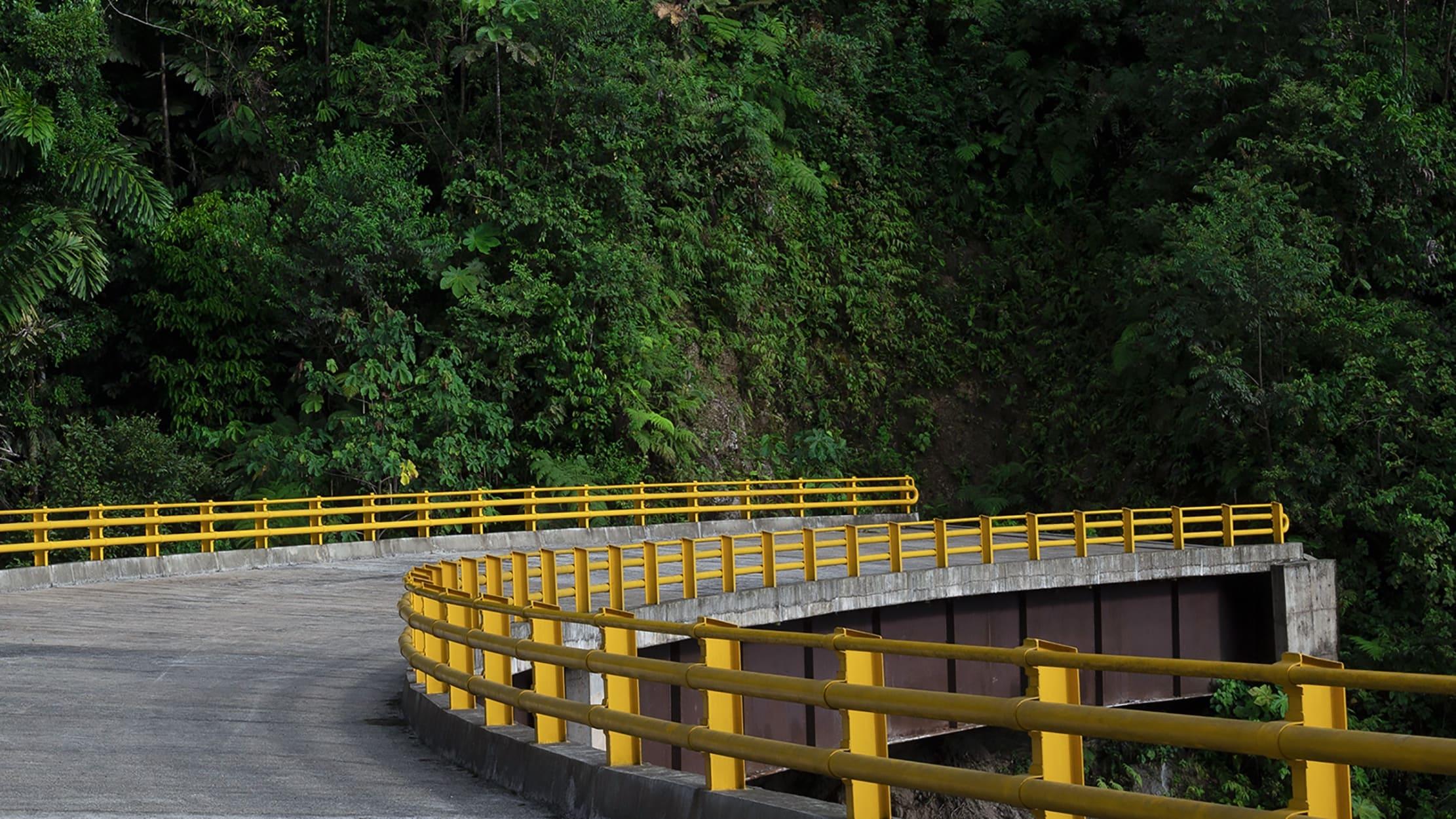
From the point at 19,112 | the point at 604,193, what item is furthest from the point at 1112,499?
the point at 19,112

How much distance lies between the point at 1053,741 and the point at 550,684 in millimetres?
4803

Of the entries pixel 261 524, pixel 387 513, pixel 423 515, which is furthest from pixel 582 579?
pixel 387 513

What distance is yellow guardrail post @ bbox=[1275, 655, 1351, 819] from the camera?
4547mm

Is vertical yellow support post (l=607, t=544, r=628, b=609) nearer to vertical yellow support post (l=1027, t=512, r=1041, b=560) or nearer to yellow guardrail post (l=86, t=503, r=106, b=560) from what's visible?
vertical yellow support post (l=1027, t=512, r=1041, b=560)

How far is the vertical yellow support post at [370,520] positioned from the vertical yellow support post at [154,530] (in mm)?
1841

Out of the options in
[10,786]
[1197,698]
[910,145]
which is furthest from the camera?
[910,145]

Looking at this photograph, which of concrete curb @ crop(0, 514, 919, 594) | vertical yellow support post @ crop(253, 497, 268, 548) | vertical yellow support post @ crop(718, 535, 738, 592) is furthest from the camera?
vertical yellow support post @ crop(253, 497, 268, 548)

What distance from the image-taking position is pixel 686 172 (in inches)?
1613

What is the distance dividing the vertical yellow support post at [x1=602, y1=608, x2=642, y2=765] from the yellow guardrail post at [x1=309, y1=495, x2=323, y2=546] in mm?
20774

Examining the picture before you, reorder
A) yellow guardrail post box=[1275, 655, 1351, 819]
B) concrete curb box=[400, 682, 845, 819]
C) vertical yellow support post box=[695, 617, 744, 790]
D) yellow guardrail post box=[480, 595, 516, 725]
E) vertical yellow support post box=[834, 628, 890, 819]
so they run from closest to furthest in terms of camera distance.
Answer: yellow guardrail post box=[1275, 655, 1351, 819] → vertical yellow support post box=[834, 628, 890, 819] → concrete curb box=[400, 682, 845, 819] → vertical yellow support post box=[695, 617, 744, 790] → yellow guardrail post box=[480, 595, 516, 725]

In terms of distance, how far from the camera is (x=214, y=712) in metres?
12.7

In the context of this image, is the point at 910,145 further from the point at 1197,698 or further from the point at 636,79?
the point at 1197,698

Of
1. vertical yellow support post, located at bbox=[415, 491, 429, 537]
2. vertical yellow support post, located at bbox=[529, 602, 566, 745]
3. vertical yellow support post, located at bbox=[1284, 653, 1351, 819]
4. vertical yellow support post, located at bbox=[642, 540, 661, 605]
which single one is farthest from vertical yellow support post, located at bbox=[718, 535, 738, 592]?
vertical yellow support post, located at bbox=[1284, 653, 1351, 819]

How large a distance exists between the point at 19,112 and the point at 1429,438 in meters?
28.5
